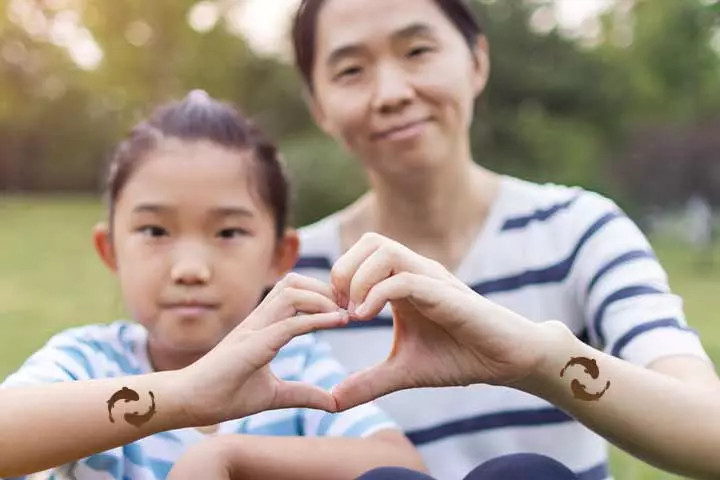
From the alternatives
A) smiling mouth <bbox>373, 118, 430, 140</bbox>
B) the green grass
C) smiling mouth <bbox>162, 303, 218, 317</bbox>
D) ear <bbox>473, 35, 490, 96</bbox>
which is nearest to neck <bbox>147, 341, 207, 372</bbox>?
smiling mouth <bbox>162, 303, 218, 317</bbox>

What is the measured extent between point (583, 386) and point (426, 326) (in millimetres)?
294

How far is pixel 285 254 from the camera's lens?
2.28 m

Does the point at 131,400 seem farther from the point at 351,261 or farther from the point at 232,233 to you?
the point at 232,233

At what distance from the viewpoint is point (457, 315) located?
1.54 metres

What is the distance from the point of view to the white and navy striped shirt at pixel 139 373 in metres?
1.81

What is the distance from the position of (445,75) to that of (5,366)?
454 cm

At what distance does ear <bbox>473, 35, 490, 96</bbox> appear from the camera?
2466 mm

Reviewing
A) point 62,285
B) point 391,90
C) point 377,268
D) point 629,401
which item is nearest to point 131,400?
point 377,268

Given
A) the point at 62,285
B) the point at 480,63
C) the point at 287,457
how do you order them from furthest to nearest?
the point at 62,285 < the point at 480,63 < the point at 287,457

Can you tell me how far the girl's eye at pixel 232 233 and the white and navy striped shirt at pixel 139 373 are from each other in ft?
0.90

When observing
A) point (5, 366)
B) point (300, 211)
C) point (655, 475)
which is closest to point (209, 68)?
point (300, 211)

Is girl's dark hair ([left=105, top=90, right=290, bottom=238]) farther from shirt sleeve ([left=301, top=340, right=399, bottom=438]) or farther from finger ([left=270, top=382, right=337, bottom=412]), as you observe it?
finger ([left=270, top=382, right=337, bottom=412])

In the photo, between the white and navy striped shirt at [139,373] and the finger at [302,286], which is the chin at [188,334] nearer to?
the white and navy striped shirt at [139,373]

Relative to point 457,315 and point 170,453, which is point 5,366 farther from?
point 457,315
